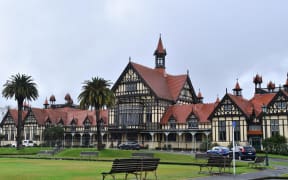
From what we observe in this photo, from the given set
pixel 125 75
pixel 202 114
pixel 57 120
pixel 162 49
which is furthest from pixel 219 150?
pixel 57 120

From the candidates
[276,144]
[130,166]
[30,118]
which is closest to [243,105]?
[276,144]

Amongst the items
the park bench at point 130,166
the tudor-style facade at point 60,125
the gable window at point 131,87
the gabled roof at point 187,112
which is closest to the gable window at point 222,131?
the gabled roof at point 187,112

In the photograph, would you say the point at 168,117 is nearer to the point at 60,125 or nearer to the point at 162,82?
the point at 162,82

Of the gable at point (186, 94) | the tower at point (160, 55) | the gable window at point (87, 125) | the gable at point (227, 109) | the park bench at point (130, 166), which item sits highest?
the tower at point (160, 55)

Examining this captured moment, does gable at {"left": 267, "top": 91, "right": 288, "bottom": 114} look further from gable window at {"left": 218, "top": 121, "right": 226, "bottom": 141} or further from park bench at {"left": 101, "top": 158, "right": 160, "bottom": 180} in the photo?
park bench at {"left": 101, "top": 158, "right": 160, "bottom": 180}

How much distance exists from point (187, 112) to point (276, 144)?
22.7 metres

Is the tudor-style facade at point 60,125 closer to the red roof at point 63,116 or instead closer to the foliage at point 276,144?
the red roof at point 63,116

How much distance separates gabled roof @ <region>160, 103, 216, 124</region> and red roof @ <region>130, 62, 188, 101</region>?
3.96m

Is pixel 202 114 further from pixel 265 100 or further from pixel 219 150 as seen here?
pixel 219 150

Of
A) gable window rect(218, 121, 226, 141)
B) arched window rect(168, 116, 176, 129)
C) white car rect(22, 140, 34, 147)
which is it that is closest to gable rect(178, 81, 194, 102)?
arched window rect(168, 116, 176, 129)

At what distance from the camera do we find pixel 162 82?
89.9 m

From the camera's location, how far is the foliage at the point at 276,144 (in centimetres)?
6028

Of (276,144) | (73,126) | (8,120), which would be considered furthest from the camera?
(8,120)

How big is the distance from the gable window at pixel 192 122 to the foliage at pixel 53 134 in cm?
3274
